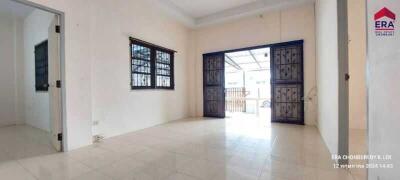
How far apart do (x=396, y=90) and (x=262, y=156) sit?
1.65m

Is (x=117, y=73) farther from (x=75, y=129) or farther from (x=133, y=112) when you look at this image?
(x=75, y=129)

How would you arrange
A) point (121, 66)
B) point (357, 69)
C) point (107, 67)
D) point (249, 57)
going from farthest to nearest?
point (249, 57)
point (357, 69)
point (121, 66)
point (107, 67)

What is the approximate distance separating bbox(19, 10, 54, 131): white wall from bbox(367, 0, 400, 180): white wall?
18.0ft

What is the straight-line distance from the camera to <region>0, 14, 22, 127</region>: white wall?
468cm

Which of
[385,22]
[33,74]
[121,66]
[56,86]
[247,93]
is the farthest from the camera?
[247,93]

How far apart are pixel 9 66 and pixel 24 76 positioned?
396mm

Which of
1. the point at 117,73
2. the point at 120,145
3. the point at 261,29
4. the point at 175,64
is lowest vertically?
the point at 120,145

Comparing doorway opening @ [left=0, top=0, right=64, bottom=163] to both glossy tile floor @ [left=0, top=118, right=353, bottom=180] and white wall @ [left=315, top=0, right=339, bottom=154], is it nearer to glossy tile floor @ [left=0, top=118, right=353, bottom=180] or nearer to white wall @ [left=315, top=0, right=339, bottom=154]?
glossy tile floor @ [left=0, top=118, right=353, bottom=180]

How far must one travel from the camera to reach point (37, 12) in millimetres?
4371

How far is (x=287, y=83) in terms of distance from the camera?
4.69m

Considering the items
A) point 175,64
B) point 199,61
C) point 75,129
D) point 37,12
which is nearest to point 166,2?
point 175,64

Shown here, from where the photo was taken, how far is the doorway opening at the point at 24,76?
3.84 metres

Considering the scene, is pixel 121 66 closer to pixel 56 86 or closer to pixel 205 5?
pixel 56 86

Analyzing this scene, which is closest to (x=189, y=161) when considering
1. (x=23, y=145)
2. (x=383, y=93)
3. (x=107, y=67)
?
(x=383, y=93)
